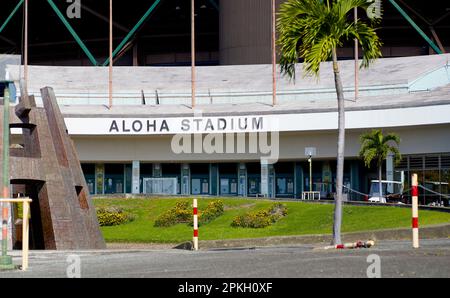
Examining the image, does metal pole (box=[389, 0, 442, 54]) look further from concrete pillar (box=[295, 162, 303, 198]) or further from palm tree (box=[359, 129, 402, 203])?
palm tree (box=[359, 129, 402, 203])

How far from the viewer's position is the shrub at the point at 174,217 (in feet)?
138

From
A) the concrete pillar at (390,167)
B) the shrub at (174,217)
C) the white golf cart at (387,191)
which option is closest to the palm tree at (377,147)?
the white golf cart at (387,191)

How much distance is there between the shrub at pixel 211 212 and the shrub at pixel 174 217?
57 centimetres

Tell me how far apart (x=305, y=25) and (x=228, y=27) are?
4981 cm

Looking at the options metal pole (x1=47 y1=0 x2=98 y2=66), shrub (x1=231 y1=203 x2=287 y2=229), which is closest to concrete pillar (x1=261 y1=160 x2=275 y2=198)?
shrub (x1=231 y1=203 x2=287 y2=229)

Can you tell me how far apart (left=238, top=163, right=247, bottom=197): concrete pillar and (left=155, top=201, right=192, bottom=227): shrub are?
17.5 m

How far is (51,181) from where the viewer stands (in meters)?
28.8

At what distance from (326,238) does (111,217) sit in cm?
1520

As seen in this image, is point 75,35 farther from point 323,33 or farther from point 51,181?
point 323,33

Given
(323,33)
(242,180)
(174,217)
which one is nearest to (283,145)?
(242,180)

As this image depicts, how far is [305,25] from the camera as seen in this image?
907 inches

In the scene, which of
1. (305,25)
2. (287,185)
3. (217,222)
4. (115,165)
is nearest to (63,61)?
(115,165)

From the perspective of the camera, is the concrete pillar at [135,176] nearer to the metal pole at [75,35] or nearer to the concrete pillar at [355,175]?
the concrete pillar at [355,175]

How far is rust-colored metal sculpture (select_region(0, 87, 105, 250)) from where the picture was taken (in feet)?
92.5
